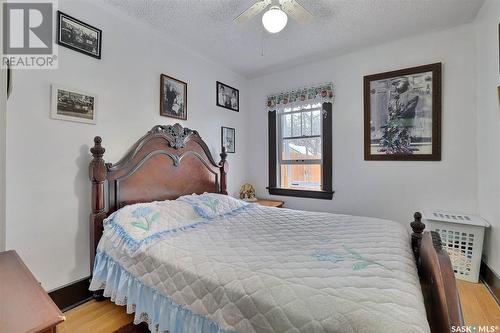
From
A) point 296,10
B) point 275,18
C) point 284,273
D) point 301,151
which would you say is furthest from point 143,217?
point 301,151

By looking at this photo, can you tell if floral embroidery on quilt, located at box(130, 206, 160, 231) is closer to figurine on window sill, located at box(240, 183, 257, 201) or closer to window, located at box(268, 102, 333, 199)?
figurine on window sill, located at box(240, 183, 257, 201)

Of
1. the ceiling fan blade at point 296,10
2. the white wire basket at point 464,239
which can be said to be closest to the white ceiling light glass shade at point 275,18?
the ceiling fan blade at point 296,10

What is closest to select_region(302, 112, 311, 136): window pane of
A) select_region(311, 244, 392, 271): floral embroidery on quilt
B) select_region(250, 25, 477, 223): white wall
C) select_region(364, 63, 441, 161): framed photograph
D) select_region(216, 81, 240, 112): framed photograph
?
select_region(250, 25, 477, 223): white wall

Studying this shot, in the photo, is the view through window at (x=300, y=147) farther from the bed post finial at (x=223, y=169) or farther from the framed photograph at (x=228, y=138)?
the bed post finial at (x=223, y=169)

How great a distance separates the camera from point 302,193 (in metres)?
3.42

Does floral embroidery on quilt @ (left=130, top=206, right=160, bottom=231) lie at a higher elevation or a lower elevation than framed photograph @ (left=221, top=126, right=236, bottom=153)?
lower

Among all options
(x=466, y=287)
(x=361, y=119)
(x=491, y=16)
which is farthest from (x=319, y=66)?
(x=466, y=287)

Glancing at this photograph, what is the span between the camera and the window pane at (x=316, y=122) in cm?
332

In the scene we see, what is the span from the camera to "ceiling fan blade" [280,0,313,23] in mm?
1703

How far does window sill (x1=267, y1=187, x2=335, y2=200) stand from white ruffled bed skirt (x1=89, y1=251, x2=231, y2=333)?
2.43 m

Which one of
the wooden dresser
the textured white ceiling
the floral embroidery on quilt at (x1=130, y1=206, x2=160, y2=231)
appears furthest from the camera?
the textured white ceiling

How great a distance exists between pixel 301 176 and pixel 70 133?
2.80m

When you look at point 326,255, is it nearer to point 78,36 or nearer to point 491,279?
point 491,279

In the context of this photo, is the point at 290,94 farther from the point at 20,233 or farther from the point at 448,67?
the point at 20,233
